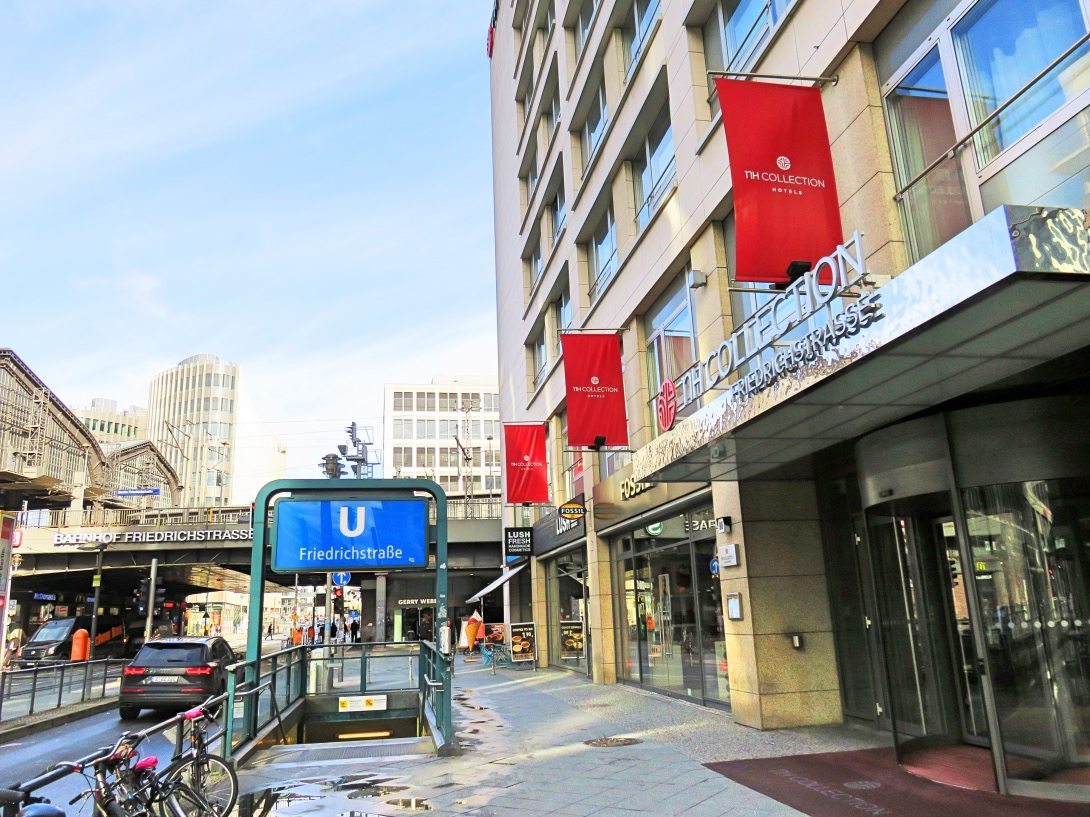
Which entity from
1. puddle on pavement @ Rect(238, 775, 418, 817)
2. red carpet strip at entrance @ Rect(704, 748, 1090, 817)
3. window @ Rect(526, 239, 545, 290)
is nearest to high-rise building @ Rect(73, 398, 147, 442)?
window @ Rect(526, 239, 545, 290)

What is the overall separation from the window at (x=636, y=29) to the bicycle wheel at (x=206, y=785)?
14.2 metres

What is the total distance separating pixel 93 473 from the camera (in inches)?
Result: 1457

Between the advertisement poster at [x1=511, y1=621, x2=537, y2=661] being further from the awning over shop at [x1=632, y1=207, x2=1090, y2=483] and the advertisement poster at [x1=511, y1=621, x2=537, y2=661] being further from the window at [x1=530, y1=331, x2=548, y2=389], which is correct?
the awning over shop at [x1=632, y1=207, x2=1090, y2=483]

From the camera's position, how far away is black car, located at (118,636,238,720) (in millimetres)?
16119

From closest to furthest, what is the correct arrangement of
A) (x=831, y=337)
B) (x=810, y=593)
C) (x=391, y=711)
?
(x=831, y=337), (x=810, y=593), (x=391, y=711)

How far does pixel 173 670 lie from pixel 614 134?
47.4 feet

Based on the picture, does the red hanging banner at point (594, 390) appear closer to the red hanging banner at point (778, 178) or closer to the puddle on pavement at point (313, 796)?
the red hanging banner at point (778, 178)

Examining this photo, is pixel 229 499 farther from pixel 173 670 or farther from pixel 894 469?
pixel 894 469

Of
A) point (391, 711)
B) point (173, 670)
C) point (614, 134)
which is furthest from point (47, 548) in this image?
point (614, 134)

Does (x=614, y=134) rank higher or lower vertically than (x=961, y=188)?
higher

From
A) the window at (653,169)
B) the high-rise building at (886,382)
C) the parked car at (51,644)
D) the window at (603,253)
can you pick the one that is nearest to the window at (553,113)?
the window at (603,253)

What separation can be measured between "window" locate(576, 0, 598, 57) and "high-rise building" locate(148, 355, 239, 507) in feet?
408

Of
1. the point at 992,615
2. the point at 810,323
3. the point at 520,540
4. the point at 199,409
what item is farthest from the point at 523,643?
the point at 199,409

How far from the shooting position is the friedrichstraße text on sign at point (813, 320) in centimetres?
608
